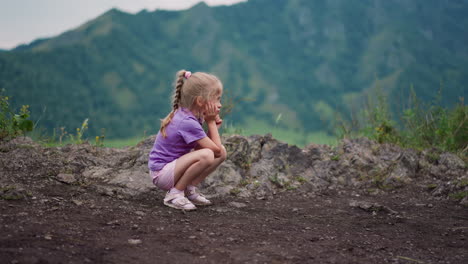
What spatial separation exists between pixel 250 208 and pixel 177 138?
1058mm

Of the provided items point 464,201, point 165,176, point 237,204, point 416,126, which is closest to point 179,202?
point 165,176

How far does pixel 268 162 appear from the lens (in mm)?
5570

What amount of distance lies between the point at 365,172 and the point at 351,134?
1.52 meters

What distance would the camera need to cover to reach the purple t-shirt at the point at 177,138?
12.3ft

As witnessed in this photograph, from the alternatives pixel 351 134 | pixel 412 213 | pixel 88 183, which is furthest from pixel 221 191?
pixel 351 134

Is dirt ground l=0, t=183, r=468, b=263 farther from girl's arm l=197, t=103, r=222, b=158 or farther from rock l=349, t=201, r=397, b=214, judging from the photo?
girl's arm l=197, t=103, r=222, b=158

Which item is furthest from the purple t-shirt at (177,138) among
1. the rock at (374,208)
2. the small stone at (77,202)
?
the rock at (374,208)

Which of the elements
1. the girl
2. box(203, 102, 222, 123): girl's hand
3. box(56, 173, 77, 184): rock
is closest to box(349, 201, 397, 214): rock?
the girl

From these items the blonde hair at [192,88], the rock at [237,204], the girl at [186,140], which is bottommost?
the rock at [237,204]

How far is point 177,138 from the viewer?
384 centimetres

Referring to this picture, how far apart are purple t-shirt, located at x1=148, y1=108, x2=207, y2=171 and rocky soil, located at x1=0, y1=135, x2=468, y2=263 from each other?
1.51ft

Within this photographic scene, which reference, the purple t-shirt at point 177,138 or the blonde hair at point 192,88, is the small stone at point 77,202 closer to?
the purple t-shirt at point 177,138

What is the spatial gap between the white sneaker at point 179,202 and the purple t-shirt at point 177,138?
0.95ft

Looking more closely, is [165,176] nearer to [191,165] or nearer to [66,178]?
[191,165]
